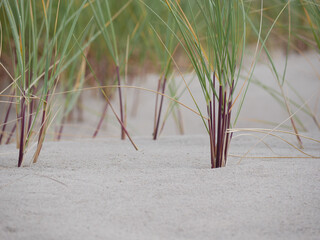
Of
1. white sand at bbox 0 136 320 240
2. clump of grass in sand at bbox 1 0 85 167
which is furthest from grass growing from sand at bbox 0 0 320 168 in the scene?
white sand at bbox 0 136 320 240

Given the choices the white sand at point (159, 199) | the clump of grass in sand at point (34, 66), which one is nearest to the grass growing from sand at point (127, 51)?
the clump of grass in sand at point (34, 66)

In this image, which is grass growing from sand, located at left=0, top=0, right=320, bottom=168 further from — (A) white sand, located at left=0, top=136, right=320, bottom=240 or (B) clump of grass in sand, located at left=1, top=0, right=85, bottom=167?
(A) white sand, located at left=0, top=136, right=320, bottom=240

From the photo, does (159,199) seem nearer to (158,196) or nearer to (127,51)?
(158,196)

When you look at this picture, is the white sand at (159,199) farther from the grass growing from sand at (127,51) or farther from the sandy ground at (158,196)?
the grass growing from sand at (127,51)

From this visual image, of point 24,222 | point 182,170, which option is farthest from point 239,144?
point 24,222

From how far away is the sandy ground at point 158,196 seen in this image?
2.32 feet

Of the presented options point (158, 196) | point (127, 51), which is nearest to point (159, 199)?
point (158, 196)

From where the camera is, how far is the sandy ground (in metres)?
0.71

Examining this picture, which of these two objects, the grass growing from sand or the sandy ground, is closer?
the sandy ground

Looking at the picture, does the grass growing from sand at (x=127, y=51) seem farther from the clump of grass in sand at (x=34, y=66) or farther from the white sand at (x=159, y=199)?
the white sand at (x=159, y=199)

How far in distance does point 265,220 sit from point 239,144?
68 centimetres

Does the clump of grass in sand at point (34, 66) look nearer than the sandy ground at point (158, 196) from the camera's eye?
No

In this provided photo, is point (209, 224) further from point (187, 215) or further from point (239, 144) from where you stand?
point (239, 144)

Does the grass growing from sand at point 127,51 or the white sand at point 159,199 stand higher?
the grass growing from sand at point 127,51
